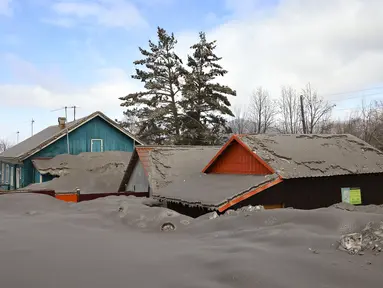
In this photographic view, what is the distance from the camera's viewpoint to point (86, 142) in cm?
2758

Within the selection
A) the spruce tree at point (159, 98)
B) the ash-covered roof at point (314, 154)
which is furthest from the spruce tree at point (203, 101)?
the ash-covered roof at point (314, 154)

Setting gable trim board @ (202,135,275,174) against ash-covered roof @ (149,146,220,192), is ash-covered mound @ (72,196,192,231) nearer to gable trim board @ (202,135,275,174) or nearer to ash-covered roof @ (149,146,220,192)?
gable trim board @ (202,135,275,174)

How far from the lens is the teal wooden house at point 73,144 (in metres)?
25.5

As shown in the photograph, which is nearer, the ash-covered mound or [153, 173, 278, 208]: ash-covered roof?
the ash-covered mound

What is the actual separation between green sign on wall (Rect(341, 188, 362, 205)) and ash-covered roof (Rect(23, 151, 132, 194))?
553 inches

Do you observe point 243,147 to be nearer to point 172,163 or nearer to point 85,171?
point 172,163

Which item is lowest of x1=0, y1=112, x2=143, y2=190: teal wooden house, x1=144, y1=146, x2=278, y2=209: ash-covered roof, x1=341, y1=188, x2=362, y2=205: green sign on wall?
x1=341, y1=188, x2=362, y2=205: green sign on wall

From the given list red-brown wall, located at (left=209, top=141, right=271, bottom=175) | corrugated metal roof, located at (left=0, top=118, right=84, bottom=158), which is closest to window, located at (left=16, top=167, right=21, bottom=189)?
corrugated metal roof, located at (left=0, top=118, right=84, bottom=158)

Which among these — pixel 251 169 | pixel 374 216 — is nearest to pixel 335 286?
pixel 374 216

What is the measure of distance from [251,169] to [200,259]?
917cm

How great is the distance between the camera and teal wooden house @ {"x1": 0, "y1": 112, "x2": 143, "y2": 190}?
2545 centimetres

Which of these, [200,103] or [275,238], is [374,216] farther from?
[200,103]

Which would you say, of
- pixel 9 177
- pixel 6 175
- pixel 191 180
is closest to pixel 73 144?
pixel 9 177

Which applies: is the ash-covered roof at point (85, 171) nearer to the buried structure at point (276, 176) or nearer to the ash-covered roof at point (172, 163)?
the ash-covered roof at point (172, 163)
